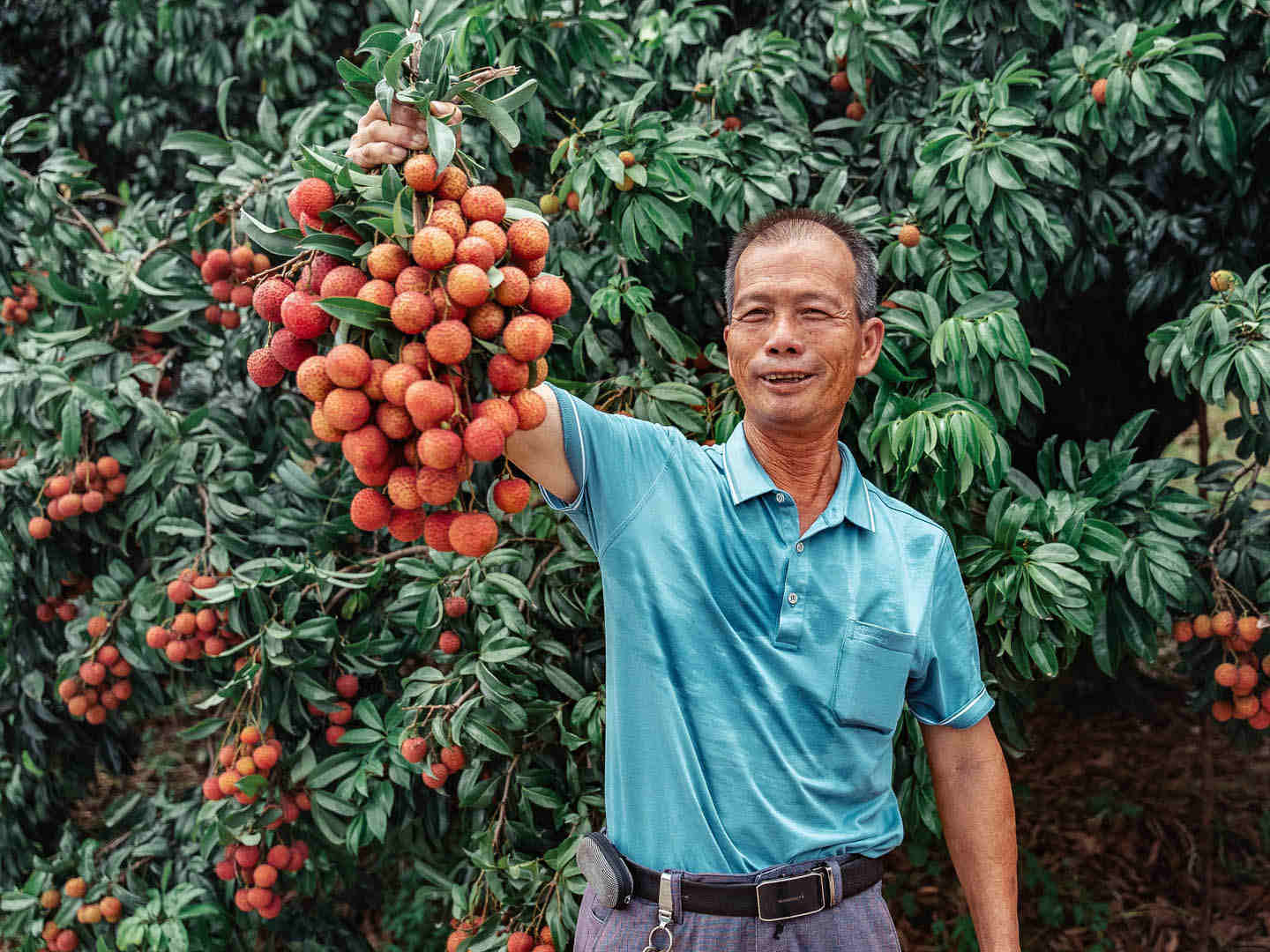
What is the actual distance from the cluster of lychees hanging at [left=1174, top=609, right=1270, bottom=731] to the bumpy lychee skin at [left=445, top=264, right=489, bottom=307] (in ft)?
6.87

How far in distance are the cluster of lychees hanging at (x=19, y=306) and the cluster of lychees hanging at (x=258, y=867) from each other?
1.74 m

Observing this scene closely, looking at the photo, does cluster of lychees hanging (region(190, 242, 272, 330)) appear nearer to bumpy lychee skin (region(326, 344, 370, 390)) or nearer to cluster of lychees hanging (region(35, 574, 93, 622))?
cluster of lychees hanging (region(35, 574, 93, 622))

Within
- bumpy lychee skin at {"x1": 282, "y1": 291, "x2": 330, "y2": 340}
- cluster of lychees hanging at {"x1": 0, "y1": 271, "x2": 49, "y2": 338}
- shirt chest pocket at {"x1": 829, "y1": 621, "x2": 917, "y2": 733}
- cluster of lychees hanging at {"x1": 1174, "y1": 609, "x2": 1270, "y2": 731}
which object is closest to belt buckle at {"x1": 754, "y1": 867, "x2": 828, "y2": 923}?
shirt chest pocket at {"x1": 829, "y1": 621, "x2": 917, "y2": 733}

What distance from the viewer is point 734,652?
1.50 meters

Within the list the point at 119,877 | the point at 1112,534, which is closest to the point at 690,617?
the point at 1112,534

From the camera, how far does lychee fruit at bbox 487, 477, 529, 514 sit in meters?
1.20

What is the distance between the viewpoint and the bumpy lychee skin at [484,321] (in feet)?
3.54

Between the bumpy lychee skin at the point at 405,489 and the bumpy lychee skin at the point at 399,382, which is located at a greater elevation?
the bumpy lychee skin at the point at 399,382

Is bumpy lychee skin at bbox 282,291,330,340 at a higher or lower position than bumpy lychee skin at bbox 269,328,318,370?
higher

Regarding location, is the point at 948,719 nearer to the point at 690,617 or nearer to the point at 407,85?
the point at 690,617

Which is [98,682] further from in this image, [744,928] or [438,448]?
[438,448]

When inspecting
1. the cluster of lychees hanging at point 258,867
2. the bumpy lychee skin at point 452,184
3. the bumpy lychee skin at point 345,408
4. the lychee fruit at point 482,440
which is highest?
the bumpy lychee skin at point 452,184

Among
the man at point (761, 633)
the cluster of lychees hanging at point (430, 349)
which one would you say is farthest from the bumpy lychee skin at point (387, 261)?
the man at point (761, 633)

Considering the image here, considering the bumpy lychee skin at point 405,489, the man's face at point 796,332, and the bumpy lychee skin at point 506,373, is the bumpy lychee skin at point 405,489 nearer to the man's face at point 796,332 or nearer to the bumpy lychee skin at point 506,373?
the bumpy lychee skin at point 506,373
